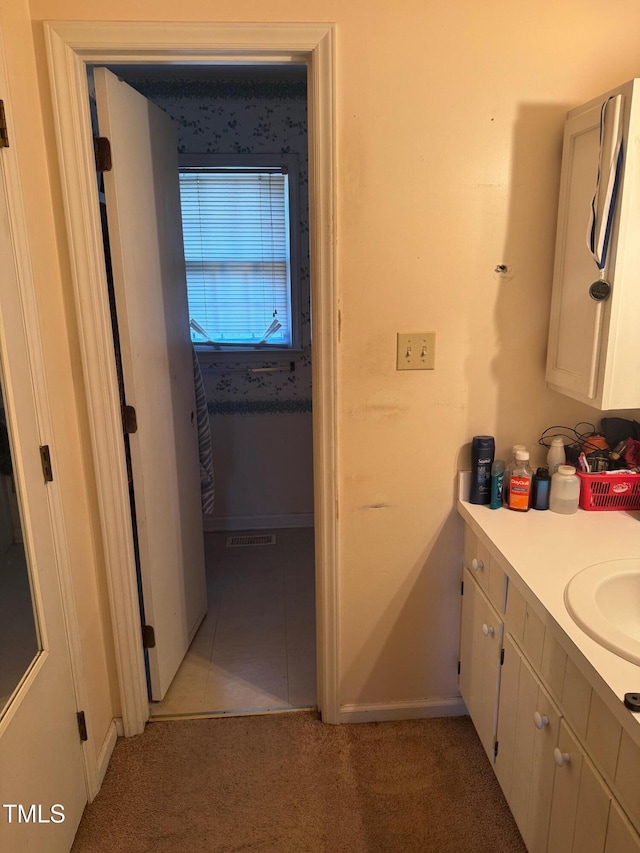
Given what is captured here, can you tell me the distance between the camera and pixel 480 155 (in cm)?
162

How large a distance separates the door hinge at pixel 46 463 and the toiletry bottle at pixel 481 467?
3.82 feet

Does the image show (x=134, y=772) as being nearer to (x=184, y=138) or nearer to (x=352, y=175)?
(x=352, y=175)

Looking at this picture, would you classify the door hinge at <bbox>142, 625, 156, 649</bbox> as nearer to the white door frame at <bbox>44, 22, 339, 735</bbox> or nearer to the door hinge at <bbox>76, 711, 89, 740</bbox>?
the white door frame at <bbox>44, 22, 339, 735</bbox>

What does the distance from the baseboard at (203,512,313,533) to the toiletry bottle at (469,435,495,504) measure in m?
1.92

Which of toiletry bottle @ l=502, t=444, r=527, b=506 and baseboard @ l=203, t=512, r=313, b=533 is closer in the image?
toiletry bottle @ l=502, t=444, r=527, b=506

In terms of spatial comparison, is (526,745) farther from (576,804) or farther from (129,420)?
(129,420)

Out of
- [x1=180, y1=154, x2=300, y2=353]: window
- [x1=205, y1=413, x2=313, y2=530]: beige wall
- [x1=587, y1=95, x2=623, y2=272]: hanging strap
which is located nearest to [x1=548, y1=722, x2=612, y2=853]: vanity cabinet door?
[x1=587, y1=95, x2=623, y2=272]: hanging strap

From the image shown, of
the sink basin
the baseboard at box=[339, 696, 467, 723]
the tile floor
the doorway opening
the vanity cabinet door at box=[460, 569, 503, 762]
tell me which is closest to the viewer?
the sink basin

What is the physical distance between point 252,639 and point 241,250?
2067 mm

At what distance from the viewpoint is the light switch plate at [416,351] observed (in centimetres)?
172

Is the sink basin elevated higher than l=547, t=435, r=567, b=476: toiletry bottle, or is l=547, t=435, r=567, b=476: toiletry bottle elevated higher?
l=547, t=435, r=567, b=476: toiletry bottle

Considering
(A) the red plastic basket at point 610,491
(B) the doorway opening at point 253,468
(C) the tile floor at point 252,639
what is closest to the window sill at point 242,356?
(B) the doorway opening at point 253,468

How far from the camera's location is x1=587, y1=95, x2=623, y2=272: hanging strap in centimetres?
136

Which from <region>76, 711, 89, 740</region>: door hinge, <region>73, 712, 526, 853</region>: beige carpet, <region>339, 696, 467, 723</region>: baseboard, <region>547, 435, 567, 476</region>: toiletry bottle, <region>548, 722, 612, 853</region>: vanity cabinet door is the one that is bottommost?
<region>73, 712, 526, 853</region>: beige carpet
